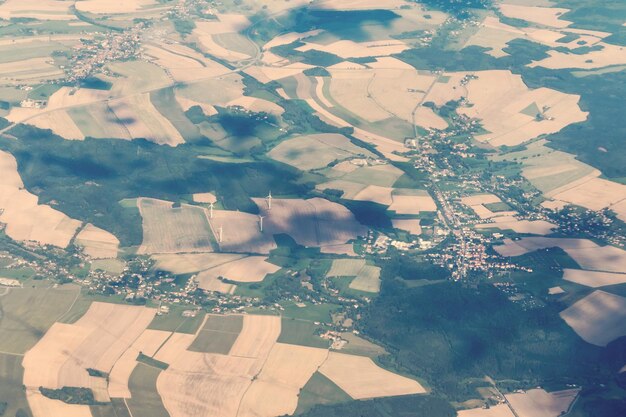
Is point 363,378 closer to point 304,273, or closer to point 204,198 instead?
point 304,273

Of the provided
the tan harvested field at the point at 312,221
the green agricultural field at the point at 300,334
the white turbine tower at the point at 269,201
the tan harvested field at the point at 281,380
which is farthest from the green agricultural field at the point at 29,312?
the white turbine tower at the point at 269,201

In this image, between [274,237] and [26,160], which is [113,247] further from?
[26,160]

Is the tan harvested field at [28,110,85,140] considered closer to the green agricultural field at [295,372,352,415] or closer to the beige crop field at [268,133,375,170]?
the beige crop field at [268,133,375,170]

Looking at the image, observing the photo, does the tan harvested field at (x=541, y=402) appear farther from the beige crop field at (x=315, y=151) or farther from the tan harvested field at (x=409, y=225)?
the beige crop field at (x=315, y=151)

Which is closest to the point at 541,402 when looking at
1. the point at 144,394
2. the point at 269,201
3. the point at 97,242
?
the point at 144,394

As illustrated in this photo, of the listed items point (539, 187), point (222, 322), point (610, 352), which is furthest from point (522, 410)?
point (539, 187)

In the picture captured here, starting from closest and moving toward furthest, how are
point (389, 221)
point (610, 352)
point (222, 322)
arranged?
point (610, 352)
point (222, 322)
point (389, 221)
